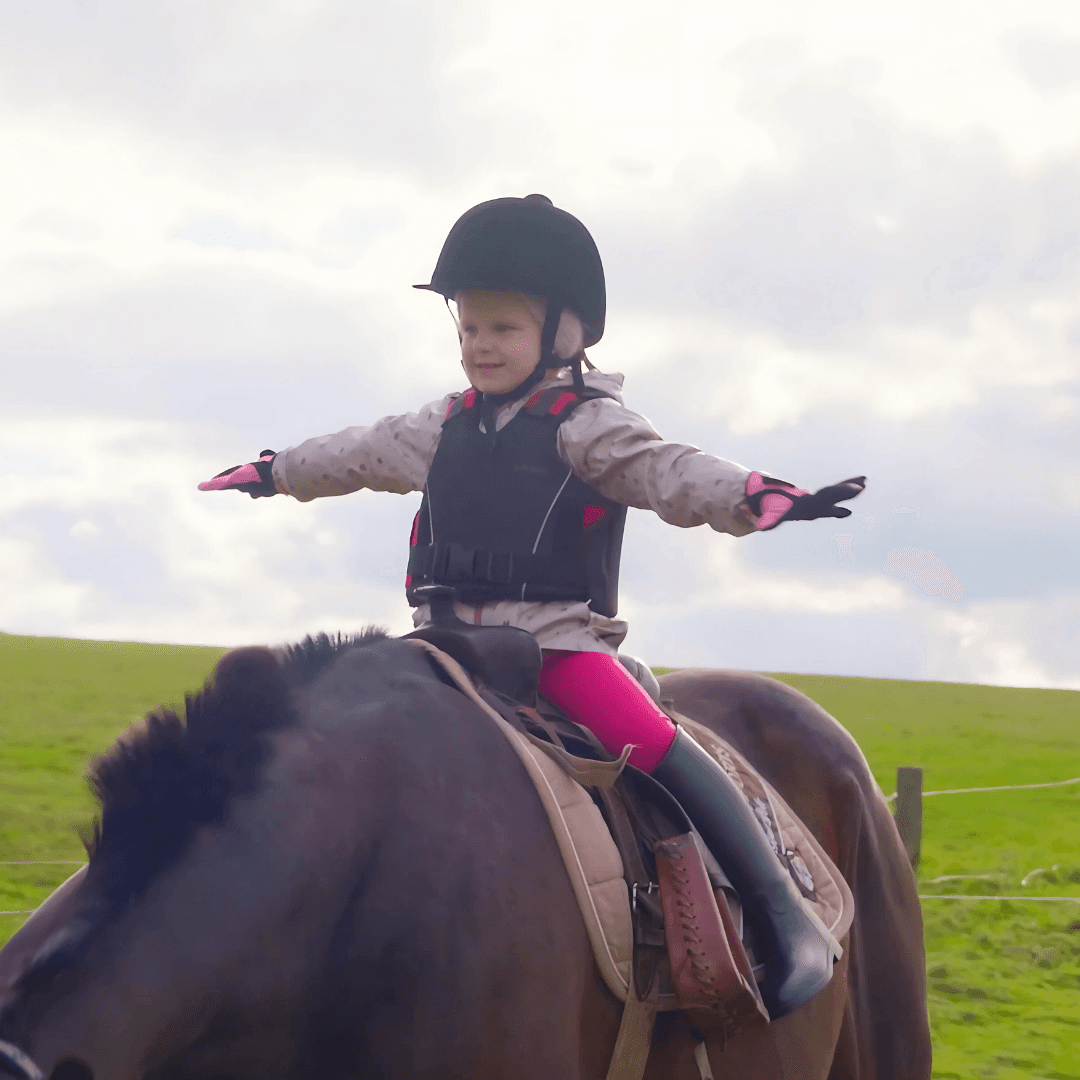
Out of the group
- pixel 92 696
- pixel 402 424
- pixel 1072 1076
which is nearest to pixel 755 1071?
pixel 402 424

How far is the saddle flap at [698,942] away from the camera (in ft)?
8.26

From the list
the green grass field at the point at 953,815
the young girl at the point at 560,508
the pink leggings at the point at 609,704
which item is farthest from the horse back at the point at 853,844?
the green grass field at the point at 953,815

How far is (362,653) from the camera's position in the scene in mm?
2408

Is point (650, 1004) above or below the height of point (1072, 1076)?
above

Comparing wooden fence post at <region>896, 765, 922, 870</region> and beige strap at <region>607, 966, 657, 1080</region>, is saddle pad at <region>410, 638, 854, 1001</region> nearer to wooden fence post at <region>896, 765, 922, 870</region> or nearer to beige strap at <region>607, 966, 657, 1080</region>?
beige strap at <region>607, 966, 657, 1080</region>

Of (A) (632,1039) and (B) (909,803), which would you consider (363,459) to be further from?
(B) (909,803)

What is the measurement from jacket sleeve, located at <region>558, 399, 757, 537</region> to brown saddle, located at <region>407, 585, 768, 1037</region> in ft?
1.41

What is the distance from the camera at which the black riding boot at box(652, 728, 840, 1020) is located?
2.80m

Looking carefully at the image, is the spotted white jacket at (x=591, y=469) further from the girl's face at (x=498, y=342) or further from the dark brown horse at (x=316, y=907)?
the dark brown horse at (x=316, y=907)

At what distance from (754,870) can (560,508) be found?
3.20 ft

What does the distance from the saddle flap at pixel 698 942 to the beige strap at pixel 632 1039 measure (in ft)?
0.32

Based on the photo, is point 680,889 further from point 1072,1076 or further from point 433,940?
point 1072,1076

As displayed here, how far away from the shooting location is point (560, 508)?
2793mm

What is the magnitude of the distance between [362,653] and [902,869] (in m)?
2.43
